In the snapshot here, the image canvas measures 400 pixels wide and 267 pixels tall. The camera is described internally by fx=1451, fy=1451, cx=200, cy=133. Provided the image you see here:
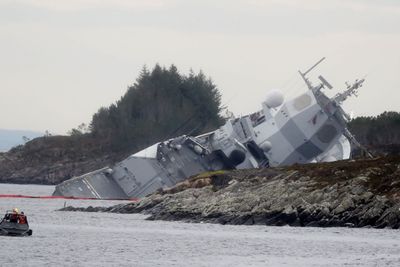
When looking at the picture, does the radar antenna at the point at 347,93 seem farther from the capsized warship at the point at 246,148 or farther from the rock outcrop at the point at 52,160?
the rock outcrop at the point at 52,160

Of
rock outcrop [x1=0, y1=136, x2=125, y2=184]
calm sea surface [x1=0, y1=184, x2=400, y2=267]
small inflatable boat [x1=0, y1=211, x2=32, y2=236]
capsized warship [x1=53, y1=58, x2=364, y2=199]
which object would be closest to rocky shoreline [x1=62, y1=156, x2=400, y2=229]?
calm sea surface [x1=0, y1=184, x2=400, y2=267]

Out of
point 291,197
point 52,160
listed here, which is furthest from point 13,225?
point 52,160

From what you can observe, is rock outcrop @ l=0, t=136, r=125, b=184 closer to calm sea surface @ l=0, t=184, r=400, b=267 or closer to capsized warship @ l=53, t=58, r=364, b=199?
capsized warship @ l=53, t=58, r=364, b=199

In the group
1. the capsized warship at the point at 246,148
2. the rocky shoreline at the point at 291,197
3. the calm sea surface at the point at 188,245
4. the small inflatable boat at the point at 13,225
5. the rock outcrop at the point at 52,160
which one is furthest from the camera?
the rock outcrop at the point at 52,160

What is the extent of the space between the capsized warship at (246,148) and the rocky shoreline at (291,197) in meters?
11.5

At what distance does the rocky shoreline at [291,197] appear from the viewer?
83.6 m

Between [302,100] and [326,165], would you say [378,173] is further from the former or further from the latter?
[302,100]

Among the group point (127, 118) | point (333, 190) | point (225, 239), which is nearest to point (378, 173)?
point (333, 190)

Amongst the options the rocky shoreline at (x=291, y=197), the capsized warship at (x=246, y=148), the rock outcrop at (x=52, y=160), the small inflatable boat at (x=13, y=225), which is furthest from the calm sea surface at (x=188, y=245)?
the rock outcrop at (x=52, y=160)

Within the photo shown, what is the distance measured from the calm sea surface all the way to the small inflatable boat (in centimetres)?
66

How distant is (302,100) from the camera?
4469 inches

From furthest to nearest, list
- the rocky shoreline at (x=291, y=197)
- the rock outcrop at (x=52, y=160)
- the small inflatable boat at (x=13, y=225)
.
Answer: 1. the rock outcrop at (x=52, y=160)
2. the rocky shoreline at (x=291, y=197)
3. the small inflatable boat at (x=13, y=225)

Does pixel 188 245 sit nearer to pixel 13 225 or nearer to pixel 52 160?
pixel 13 225

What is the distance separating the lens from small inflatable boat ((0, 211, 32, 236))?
244 ft
